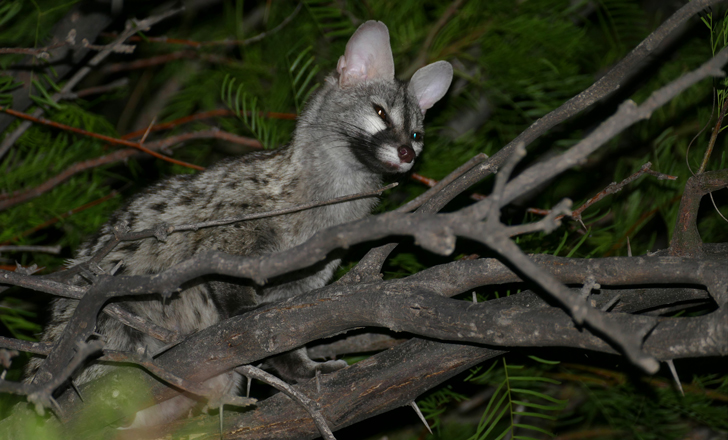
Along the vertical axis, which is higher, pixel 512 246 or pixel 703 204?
pixel 512 246

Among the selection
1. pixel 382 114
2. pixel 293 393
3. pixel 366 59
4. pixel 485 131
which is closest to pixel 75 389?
pixel 293 393

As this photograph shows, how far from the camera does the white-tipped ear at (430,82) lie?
4.29 meters

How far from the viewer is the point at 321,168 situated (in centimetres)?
394

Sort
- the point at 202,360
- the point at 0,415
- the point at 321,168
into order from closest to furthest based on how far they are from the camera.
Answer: the point at 202,360 < the point at 0,415 < the point at 321,168

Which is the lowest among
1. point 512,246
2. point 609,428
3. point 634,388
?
point 609,428

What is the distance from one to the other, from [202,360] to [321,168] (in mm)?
1658

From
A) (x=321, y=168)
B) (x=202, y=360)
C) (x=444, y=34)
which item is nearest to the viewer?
(x=202, y=360)

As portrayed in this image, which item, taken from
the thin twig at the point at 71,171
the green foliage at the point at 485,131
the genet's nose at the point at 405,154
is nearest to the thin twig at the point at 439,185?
the genet's nose at the point at 405,154

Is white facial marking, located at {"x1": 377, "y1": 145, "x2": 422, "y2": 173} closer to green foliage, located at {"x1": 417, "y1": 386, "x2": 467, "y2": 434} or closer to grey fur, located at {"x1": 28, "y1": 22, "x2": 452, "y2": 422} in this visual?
grey fur, located at {"x1": 28, "y1": 22, "x2": 452, "y2": 422}

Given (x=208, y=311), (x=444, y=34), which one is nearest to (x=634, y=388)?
(x=208, y=311)

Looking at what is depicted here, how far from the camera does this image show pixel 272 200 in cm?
379

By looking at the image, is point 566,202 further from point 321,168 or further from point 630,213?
point 630,213

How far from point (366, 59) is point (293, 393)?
8.61 ft

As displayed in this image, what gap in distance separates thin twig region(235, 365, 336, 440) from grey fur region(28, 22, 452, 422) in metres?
0.63
